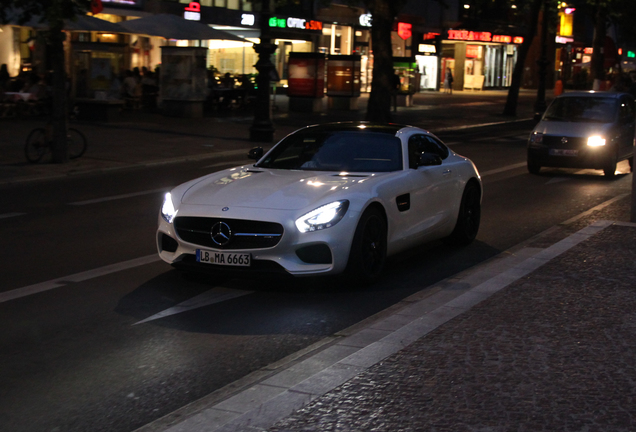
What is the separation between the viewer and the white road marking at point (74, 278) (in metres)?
7.22

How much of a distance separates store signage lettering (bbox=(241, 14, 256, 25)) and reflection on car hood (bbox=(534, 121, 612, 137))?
29392 millimetres

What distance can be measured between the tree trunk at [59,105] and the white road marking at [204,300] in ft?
35.3

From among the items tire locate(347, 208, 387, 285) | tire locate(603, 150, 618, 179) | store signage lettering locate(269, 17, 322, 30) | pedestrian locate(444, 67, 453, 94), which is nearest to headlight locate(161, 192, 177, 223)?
tire locate(347, 208, 387, 285)

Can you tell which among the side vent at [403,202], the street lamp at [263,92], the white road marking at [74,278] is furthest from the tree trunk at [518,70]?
the white road marking at [74,278]

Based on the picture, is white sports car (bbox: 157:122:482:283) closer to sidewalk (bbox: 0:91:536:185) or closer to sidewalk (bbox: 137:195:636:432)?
sidewalk (bbox: 137:195:636:432)

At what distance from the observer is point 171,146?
21094 mm

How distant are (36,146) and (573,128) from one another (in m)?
10.7

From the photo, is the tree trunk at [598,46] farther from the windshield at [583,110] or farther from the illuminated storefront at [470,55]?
the windshield at [583,110]

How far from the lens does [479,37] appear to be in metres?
66.1

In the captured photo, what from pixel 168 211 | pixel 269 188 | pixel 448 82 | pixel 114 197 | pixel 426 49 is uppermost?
pixel 426 49

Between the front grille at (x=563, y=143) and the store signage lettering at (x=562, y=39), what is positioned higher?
the store signage lettering at (x=562, y=39)

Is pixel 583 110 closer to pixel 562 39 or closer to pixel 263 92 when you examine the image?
pixel 263 92

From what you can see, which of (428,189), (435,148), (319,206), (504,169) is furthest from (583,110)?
(319,206)

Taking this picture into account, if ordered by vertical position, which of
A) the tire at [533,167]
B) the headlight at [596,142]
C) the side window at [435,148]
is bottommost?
the tire at [533,167]
